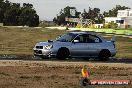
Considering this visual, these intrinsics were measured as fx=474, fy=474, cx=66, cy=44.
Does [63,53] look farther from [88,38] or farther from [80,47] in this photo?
[88,38]

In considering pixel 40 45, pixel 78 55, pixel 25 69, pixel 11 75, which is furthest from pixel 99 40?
pixel 11 75

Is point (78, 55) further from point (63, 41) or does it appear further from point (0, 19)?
point (0, 19)

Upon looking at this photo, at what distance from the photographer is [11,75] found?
16.5 metres

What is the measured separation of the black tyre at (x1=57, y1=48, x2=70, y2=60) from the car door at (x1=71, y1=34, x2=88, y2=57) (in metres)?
0.34

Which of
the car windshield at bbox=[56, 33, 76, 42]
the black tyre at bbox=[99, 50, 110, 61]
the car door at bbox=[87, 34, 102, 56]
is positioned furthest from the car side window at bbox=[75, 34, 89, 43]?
the black tyre at bbox=[99, 50, 110, 61]

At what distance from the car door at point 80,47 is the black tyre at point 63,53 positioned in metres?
0.34

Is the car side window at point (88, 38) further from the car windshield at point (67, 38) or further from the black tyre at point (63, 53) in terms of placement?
the black tyre at point (63, 53)

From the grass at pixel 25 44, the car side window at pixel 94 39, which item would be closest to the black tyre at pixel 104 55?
the car side window at pixel 94 39

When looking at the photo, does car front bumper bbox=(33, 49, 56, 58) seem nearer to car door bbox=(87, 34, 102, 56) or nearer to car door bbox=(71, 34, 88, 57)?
car door bbox=(71, 34, 88, 57)

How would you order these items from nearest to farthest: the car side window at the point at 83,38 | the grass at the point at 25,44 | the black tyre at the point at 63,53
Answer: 1. the black tyre at the point at 63,53
2. the car side window at the point at 83,38
3. the grass at the point at 25,44

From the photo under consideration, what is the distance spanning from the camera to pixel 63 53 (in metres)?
24.5

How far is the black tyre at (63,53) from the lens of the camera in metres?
24.4

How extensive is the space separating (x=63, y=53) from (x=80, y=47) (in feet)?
3.54

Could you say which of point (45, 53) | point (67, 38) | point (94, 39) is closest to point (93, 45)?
point (94, 39)
